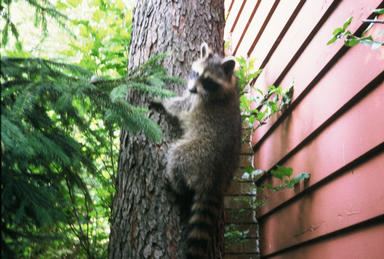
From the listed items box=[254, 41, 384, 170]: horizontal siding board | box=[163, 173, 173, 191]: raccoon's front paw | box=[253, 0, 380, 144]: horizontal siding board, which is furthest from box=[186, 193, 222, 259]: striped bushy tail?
box=[253, 0, 380, 144]: horizontal siding board

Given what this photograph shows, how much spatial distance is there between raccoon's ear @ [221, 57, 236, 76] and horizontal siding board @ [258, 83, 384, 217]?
0.98m

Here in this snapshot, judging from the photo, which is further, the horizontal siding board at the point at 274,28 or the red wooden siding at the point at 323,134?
the horizontal siding board at the point at 274,28

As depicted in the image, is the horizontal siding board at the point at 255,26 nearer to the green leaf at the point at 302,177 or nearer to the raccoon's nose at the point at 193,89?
the raccoon's nose at the point at 193,89

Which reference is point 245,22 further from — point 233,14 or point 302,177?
point 302,177

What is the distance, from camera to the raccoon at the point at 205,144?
79.0 inches

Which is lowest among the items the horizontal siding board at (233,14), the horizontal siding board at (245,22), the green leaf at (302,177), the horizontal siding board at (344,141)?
the green leaf at (302,177)

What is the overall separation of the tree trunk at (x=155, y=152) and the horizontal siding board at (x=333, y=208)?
2.48ft

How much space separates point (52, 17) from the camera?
7.22ft

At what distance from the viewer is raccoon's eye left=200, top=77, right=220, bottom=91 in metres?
2.75

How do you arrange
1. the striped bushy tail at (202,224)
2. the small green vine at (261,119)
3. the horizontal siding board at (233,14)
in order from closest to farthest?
the striped bushy tail at (202,224)
the small green vine at (261,119)
the horizontal siding board at (233,14)

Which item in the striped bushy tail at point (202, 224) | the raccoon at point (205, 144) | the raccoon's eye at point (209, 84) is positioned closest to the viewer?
the striped bushy tail at point (202, 224)

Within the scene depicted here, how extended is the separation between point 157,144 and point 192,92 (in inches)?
26.9

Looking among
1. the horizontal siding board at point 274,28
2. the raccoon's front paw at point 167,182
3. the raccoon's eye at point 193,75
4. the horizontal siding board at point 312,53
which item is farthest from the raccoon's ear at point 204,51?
the raccoon's front paw at point 167,182

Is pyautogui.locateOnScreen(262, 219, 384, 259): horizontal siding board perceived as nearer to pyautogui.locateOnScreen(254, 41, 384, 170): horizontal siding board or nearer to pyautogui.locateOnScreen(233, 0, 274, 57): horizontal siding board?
pyautogui.locateOnScreen(254, 41, 384, 170): horizontal siding board
